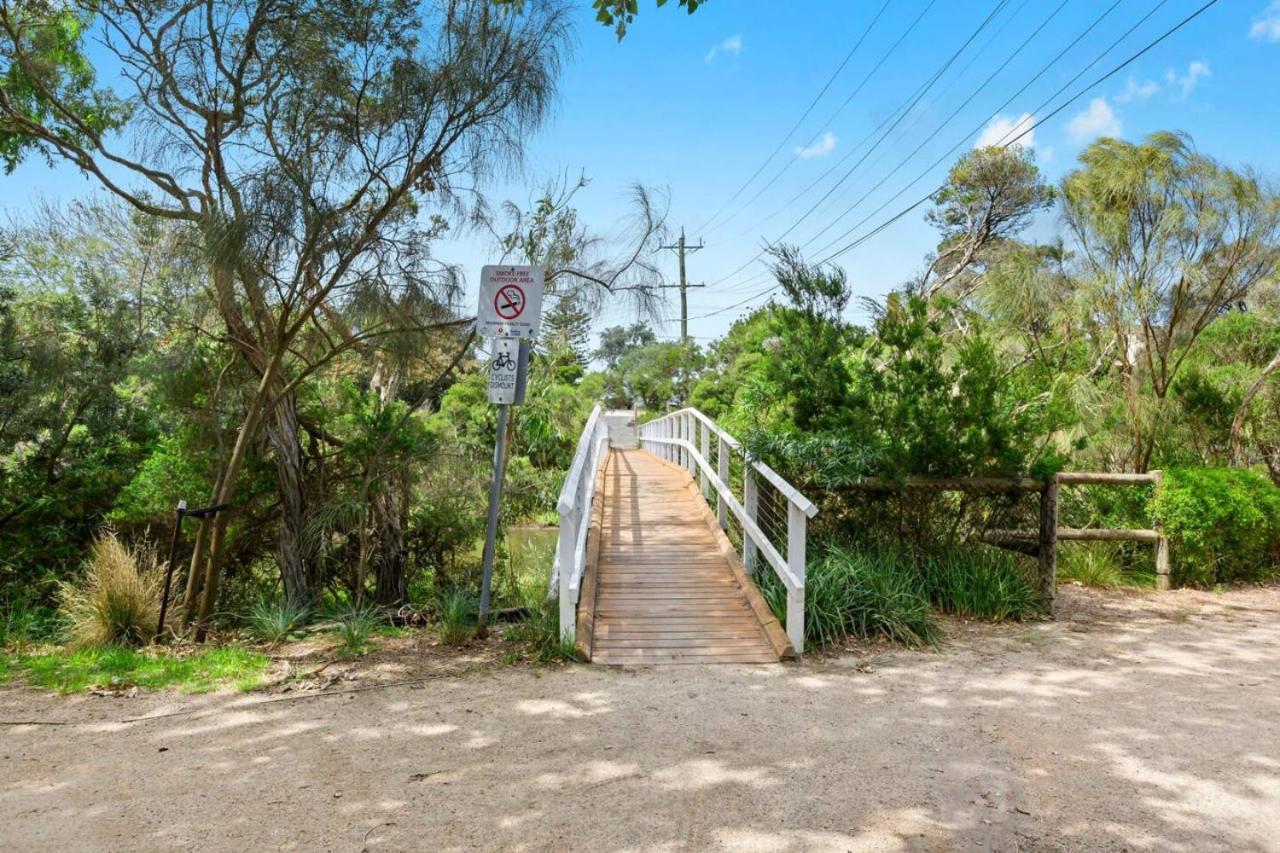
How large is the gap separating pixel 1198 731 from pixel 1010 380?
4.68m

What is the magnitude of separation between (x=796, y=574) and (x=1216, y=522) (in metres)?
5.78

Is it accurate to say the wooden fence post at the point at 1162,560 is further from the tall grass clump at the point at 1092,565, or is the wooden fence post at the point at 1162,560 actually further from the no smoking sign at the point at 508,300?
the no smoking sign at the point at 508,300

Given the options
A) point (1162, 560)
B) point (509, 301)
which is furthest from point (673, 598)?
point (1162, 560)

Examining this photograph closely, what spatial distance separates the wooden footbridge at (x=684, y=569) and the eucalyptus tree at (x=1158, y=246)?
4.99 meters

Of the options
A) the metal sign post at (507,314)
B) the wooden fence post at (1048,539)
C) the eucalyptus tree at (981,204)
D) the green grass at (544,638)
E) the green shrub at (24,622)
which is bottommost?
the green shrub at (24,622)

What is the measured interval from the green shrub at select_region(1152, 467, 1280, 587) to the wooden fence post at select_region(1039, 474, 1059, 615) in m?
2.26

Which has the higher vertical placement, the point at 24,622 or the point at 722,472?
the point at 722,472

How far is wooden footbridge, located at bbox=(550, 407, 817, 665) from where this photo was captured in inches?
246

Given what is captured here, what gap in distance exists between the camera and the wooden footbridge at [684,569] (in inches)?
246

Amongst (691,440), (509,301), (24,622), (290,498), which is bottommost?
(24,622)

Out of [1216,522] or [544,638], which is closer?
[544,638]

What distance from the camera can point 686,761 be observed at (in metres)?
4.18

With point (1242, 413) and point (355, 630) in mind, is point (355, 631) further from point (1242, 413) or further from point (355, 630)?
point (1242, 413)

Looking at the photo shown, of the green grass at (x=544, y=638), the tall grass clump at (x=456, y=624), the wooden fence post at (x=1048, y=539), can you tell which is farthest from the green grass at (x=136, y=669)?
the wooden fence post at (x=1048, y=539)
